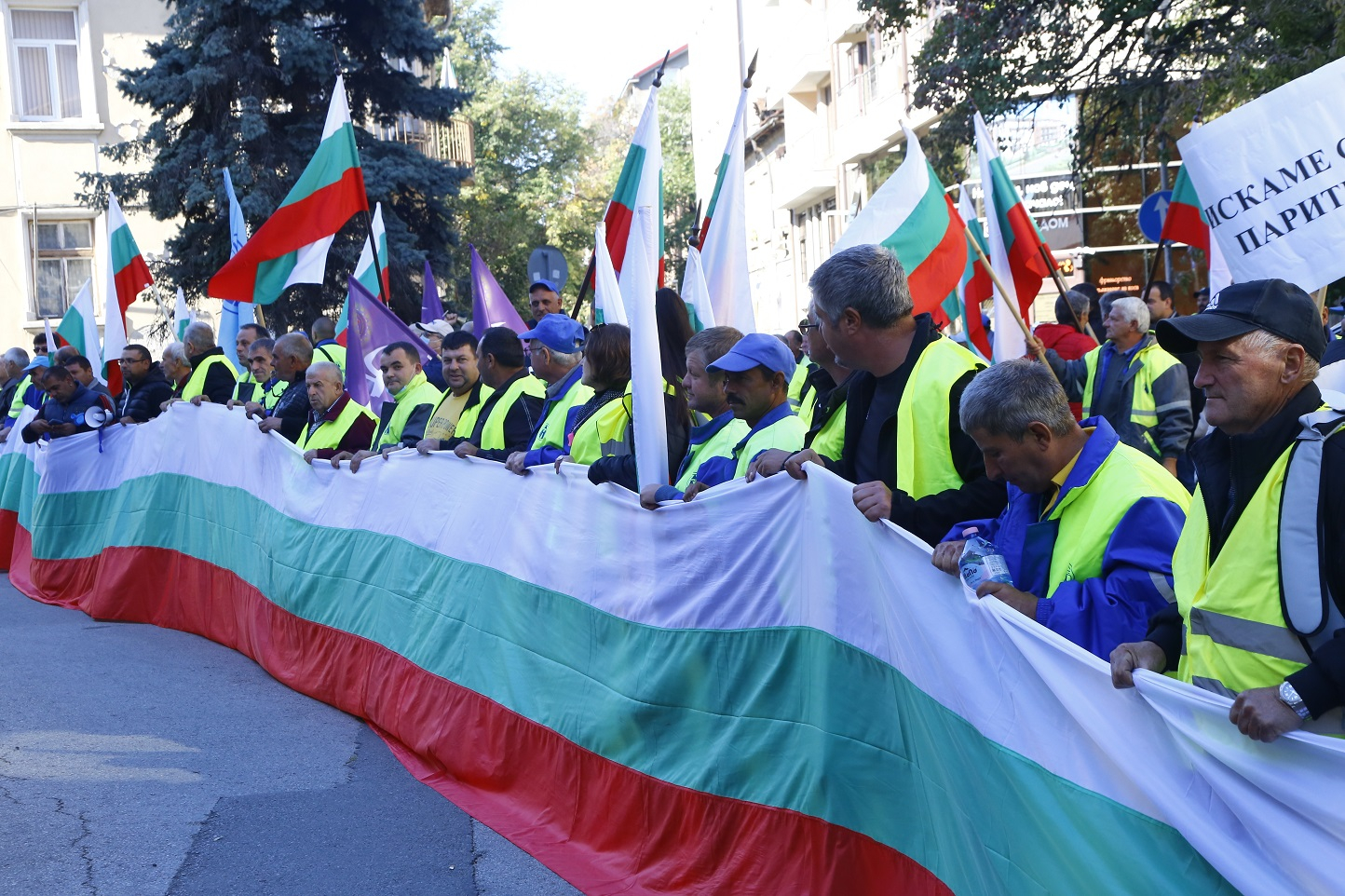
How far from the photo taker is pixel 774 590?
4.44 metres

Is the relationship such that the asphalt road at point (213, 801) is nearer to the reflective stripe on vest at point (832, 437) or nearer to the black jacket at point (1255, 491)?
the reflective stripe on vest at point (832, 437)

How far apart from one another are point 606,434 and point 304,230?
4.71 metres

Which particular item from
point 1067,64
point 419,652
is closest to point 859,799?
point 419,652

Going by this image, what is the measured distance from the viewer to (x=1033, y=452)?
3338mm

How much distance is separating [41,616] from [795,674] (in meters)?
8.46

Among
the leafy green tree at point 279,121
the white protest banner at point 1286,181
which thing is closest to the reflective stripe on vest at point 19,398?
the leafy green tree at point 279,121

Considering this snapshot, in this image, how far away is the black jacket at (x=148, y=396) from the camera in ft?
37.5

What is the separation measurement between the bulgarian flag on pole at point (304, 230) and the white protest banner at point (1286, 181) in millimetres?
7131

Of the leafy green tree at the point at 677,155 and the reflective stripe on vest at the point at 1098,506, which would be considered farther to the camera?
the leafy green tree at the point at 677,155

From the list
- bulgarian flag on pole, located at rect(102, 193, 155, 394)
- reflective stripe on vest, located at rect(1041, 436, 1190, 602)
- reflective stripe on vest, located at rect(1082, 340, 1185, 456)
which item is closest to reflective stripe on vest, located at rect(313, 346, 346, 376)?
bulgarian flag on pole, located at rect(102, 193, 155, 394)

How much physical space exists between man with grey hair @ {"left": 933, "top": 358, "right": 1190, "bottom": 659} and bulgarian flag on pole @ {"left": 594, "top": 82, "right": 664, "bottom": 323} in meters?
2.37

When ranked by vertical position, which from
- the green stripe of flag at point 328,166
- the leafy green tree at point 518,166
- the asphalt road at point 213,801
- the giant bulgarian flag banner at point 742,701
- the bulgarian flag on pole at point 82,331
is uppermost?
the leafy green tree at point 518,166

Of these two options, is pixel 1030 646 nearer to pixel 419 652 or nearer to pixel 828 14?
pixel 419 652

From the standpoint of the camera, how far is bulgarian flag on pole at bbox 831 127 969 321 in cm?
613
